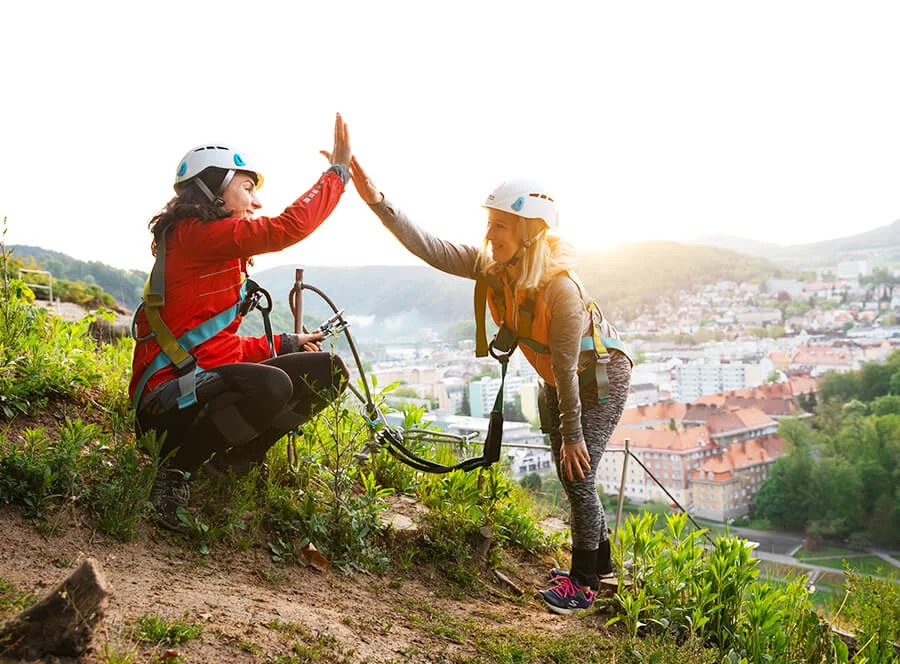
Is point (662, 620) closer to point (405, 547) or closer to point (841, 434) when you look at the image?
point (405, 547)

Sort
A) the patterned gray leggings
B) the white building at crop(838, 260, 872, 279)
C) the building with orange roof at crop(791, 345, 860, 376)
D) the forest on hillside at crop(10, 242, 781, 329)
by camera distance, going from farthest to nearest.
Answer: the white building at crop(838, 260, 872, 279) < the building with orange roof at crop(791, 345, 860, 376) < the forest on hillside at crop(10, 242, 781, 329) < the patterned gray leggings

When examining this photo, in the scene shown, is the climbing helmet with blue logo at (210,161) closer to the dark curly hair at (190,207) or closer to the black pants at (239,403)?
the dark curly hair at (190,207)

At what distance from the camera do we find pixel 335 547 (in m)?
3.42

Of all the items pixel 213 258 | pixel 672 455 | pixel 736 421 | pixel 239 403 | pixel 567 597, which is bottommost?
pixel 736 421

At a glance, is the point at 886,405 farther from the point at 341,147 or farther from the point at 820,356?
the point at 341,147

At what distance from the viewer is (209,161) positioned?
3016 mm

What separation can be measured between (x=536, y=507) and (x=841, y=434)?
127ft

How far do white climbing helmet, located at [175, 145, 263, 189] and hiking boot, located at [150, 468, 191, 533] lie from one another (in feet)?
4.39

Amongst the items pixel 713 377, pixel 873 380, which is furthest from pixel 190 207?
pixel 873 380

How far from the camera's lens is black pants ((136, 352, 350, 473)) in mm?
2957

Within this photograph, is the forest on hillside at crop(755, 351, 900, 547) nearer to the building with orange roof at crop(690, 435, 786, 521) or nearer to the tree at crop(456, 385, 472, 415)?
the building with orange roof at crop(690, 435, 786, 521)

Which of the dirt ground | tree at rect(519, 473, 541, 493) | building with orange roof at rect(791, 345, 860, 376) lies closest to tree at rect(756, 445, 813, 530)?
building with orange roof at rect(791, 345, 860, 376)

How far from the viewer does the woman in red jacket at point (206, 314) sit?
114 inches

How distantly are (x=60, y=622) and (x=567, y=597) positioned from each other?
8.08 ft
